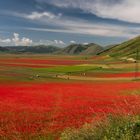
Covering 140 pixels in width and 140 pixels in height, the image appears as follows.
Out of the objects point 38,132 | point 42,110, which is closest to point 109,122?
point 38,132

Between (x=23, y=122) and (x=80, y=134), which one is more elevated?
(x=80, y=134)

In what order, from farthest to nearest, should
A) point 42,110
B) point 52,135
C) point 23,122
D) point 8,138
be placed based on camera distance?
point 42,110
point 23,122
point 52,135
point 8,138

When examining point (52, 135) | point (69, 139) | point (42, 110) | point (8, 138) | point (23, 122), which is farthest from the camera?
point (42, 110)

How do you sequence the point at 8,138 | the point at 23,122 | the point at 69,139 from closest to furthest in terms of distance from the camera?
the point at 69,139, the point at 8,138, the point at 23,122

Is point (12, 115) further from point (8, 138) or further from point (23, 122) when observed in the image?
point (8, 138)

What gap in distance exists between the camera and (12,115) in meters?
26.9

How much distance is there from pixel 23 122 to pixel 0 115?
12.1 feet

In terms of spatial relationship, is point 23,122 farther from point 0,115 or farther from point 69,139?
point 69,139

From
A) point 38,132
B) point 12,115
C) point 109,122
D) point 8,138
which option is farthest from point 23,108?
point 109,122

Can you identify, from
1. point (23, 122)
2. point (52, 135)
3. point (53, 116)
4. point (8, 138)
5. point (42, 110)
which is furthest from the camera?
point (42, 110)

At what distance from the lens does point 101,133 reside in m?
12.2

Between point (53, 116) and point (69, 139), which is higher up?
point (69, 139)

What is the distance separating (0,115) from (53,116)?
13.0 ft

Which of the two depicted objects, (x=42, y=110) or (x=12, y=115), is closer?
(x=12, y=115)
